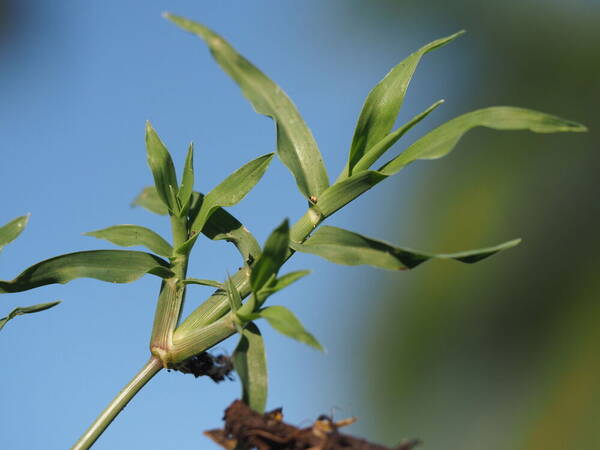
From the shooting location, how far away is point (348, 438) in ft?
2.00

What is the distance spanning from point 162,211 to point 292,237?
1.14 feet

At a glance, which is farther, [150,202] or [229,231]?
[150,202]

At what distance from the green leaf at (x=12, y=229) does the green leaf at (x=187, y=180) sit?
9.3 inches

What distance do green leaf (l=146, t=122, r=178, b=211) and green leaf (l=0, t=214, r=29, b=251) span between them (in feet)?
0.67

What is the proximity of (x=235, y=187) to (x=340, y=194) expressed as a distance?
15 centimetres

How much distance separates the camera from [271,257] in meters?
0.68

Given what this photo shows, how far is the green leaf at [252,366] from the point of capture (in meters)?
0.69

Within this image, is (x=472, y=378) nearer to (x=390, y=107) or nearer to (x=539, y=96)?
(x=539, y=96)

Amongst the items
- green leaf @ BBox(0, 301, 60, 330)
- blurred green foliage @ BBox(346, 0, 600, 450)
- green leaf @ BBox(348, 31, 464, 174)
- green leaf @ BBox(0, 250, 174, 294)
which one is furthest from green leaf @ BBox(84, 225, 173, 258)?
blurred green foliage @ BBox(346, 0, 600, 450)

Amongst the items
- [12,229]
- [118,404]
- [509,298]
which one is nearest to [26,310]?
[12,229]

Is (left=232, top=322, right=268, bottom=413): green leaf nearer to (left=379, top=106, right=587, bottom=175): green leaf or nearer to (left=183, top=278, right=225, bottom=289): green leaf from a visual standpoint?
(left=183, top=278, right=225, bottom=289): green leaf

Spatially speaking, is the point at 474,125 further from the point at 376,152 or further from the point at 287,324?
the point at 287,324

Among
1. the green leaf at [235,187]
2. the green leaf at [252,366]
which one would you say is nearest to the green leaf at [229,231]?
the green leaf at [235,187]

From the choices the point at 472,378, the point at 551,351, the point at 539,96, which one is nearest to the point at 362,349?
the point at 472,378
